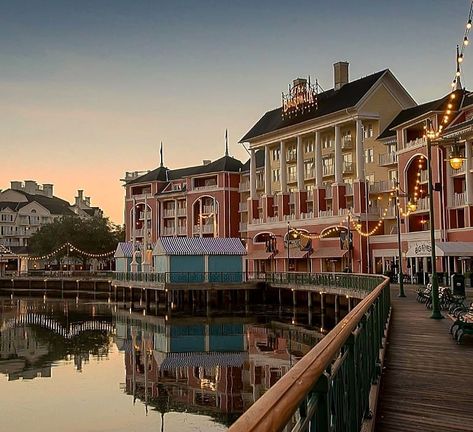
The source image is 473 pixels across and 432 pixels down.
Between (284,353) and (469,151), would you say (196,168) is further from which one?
(284,353)

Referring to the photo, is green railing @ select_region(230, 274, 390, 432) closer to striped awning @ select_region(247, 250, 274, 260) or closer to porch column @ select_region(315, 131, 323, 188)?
porch column @ select_region(315, 131, 323, 188)

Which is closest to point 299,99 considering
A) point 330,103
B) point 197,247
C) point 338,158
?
point 330,103

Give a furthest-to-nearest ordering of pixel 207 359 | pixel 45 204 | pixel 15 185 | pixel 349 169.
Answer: pixel 15 185 < pixel 45 204 < pixel 349 169 < pixel 207 359

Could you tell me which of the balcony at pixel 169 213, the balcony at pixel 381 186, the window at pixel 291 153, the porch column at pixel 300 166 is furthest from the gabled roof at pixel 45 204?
the balcony at pixel 381 186

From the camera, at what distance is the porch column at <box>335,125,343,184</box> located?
64062mm

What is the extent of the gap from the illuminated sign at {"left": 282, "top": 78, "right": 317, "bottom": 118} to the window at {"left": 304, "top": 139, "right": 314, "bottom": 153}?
3265 millimetres

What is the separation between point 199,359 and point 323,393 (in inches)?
1058

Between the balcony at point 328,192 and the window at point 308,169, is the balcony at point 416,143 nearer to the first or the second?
the balcony at point 328,192

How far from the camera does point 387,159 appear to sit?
6184cm

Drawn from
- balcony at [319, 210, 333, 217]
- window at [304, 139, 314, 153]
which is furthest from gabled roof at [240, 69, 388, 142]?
balcony at [319, 210, 333, 217]

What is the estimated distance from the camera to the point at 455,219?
51344mm

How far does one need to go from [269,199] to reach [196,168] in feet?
62.0

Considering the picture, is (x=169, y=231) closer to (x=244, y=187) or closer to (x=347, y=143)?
(x=244, y=187)

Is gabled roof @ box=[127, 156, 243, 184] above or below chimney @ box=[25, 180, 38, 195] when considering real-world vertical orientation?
below
